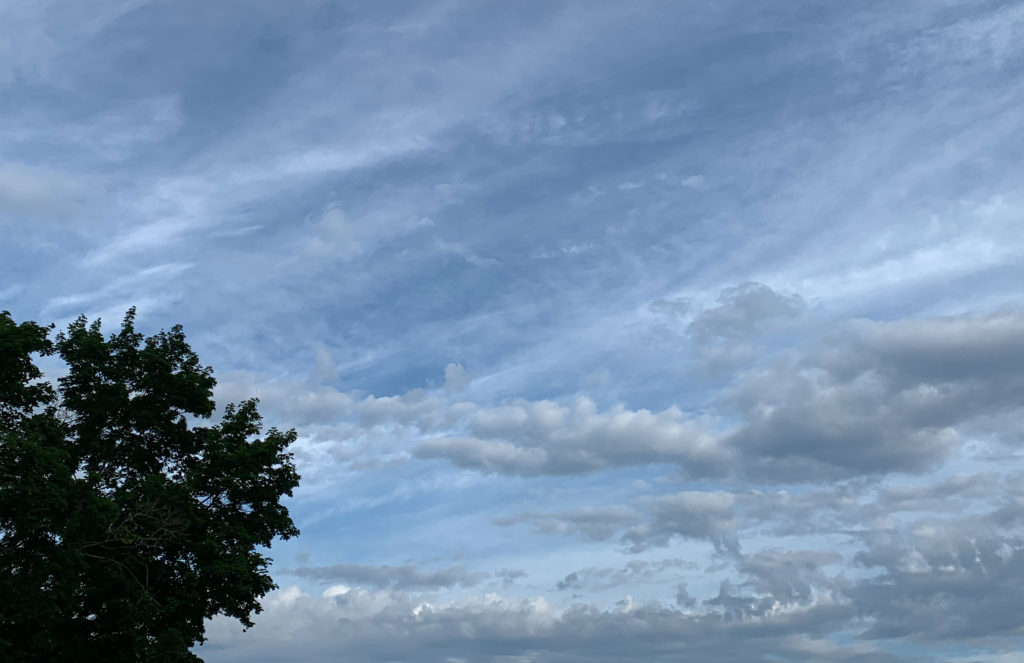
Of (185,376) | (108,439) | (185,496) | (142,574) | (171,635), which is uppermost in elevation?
(185,376)

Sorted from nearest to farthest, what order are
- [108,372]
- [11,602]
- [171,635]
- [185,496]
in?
[11,602]
[171,635]
[185,496]
[108,372]

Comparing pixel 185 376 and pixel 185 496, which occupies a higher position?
pixel 185 376

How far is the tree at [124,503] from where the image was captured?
1226 inches

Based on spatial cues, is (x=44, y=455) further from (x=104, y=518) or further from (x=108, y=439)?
(x=108, y=439)

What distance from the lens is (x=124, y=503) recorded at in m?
34.8

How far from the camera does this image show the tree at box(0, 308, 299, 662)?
31141 mm

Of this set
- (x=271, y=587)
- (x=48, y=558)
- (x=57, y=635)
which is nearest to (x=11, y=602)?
(x=48, y=558)

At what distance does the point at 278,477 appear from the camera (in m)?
38.1

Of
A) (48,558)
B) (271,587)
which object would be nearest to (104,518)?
(48,558)

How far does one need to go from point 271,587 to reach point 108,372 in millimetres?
10511

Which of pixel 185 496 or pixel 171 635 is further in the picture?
pixel 185 496

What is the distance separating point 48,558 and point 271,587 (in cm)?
828

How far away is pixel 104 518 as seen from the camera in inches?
1248

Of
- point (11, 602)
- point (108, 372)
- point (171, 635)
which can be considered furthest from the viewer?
point (108, 372)
